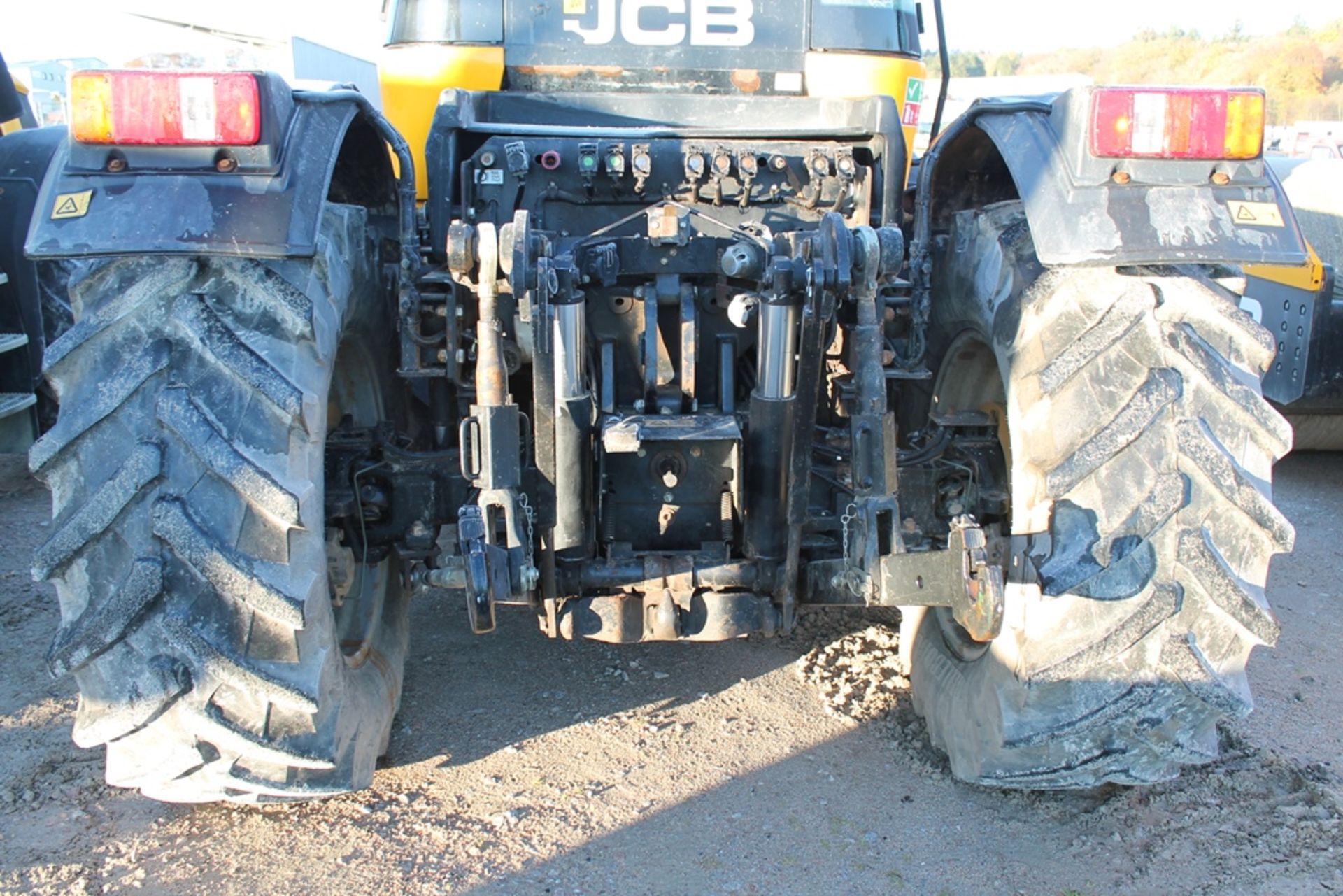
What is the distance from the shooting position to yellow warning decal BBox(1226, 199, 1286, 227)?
244 cm

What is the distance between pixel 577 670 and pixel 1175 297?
2.18m

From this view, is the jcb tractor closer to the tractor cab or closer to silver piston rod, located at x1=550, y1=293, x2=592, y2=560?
silver piston rod, located at x1=550, y1=293, x2=592, y2=560

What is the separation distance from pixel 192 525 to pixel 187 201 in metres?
0.70

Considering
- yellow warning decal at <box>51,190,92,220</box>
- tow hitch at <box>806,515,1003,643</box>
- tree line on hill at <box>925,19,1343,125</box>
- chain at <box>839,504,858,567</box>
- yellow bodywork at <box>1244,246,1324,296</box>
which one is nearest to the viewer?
tow hitch at <box>806,515,1003,643</box>

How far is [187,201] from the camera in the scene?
2311mm

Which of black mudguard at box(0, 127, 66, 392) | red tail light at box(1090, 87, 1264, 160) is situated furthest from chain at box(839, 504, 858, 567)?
black mudguard at box(0, 127, 66, 392)

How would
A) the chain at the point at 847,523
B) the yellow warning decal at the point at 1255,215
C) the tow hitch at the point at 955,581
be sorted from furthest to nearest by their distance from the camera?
the chain at the point at 847,523 < the yellow warning decal at the point at 1255,215 < the tow hitch at the point at 955,581

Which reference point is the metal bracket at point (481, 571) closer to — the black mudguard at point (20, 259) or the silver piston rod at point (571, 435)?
the silver piston rod at point (571, 435)

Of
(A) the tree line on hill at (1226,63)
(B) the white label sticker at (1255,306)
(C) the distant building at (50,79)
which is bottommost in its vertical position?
(B) the white label sticker at (1255,306)

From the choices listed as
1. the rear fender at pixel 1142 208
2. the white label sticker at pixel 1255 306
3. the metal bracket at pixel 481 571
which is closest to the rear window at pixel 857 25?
the rear fender at pixel 1142 208

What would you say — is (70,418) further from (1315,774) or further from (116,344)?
(1315,774)

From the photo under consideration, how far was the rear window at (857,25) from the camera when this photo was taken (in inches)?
158

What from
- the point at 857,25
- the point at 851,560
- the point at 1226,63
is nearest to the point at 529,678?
the point at 851,560

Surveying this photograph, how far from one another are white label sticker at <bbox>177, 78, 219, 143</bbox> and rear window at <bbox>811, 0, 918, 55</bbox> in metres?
2.41
